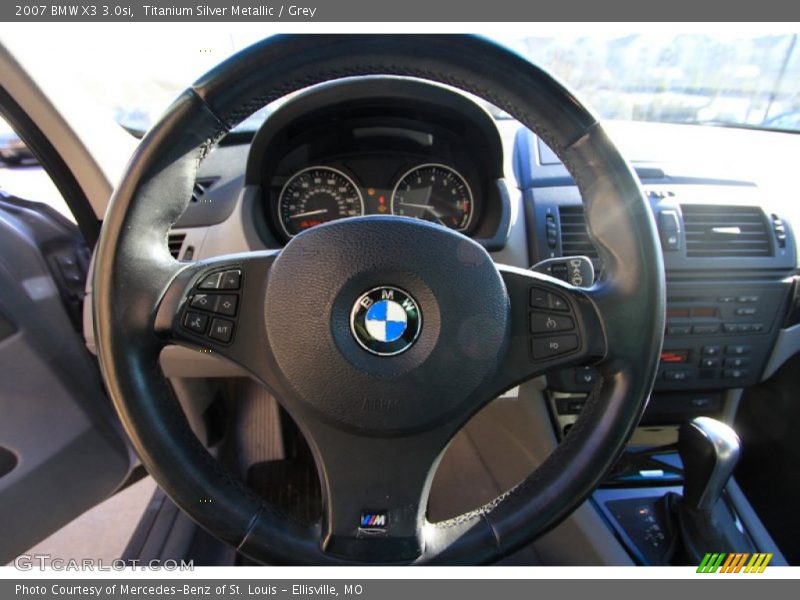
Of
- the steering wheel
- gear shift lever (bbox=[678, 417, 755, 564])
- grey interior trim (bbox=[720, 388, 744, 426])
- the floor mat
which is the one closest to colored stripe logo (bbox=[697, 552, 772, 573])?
gear shift lever (bbox=[678, 417, 755, 564])

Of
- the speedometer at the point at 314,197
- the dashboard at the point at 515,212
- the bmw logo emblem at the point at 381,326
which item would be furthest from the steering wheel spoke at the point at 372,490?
the speedometer at the point at 314,197

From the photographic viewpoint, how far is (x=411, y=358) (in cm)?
80

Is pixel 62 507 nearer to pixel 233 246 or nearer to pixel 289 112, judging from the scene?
pixel 233 246

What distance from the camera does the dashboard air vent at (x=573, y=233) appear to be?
1485 mm

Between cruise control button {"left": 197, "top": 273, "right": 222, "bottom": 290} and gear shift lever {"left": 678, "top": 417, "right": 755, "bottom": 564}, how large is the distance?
1155 mm

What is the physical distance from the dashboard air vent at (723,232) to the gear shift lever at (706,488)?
476 millimetres

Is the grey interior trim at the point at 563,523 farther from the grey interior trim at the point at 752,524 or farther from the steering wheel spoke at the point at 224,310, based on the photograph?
the steering wheel spoke at the point at 224,310

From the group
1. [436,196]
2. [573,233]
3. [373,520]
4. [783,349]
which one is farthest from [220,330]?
[783,349]

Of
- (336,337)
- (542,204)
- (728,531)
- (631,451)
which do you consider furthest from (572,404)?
(336,337)

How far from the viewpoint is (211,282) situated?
0.84 metres

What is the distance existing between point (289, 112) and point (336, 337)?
79 cm

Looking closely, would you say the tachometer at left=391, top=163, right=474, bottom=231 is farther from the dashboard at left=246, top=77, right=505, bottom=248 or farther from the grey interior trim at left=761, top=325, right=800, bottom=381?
the grey interior trim at left=761, top=325, right=800, bottom=381

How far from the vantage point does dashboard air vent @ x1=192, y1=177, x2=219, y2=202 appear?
1590 millimetres

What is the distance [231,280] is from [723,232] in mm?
1356
